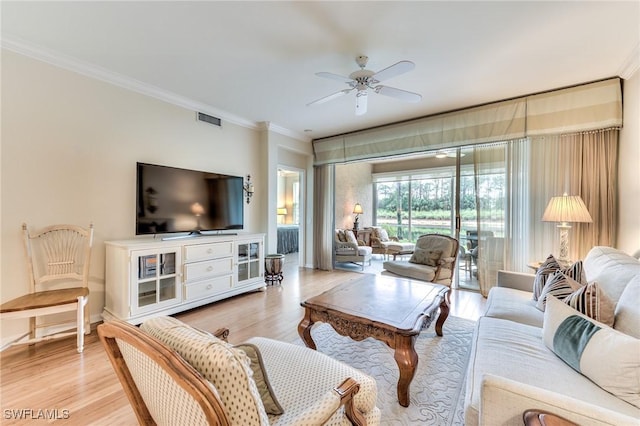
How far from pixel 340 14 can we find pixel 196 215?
9.33ft

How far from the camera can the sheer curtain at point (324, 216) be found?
562 centimetres

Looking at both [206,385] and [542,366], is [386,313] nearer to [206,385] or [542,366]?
[542,366]

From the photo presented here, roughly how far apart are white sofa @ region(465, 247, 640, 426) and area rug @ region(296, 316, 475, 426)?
0.43m

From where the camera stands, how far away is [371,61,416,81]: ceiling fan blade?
2112 mm

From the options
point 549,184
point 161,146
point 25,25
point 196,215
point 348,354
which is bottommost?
point 348,354

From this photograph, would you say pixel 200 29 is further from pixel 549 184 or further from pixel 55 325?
pixel 549 184

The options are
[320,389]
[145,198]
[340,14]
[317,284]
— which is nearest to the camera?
[320,389]

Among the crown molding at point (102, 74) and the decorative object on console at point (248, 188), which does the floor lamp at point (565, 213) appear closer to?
the decorative object on console at point (248, 188)

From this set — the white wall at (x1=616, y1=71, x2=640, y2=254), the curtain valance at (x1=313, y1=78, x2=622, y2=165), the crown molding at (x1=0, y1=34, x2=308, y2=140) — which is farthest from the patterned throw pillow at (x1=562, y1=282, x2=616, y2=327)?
the crown molding at (x1=0, y1=34, x2=308, y2=140)

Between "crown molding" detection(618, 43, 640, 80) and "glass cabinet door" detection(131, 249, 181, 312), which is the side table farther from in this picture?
"crown molding" detection(618, 43, 640, 80)

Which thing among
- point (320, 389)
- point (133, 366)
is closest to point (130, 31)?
point (133, 366)

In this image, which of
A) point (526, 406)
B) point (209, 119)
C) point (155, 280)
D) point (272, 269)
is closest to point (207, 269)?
point (155, 280)

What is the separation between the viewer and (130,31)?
2.27 m

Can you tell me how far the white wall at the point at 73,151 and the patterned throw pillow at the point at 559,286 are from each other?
4123 mm
